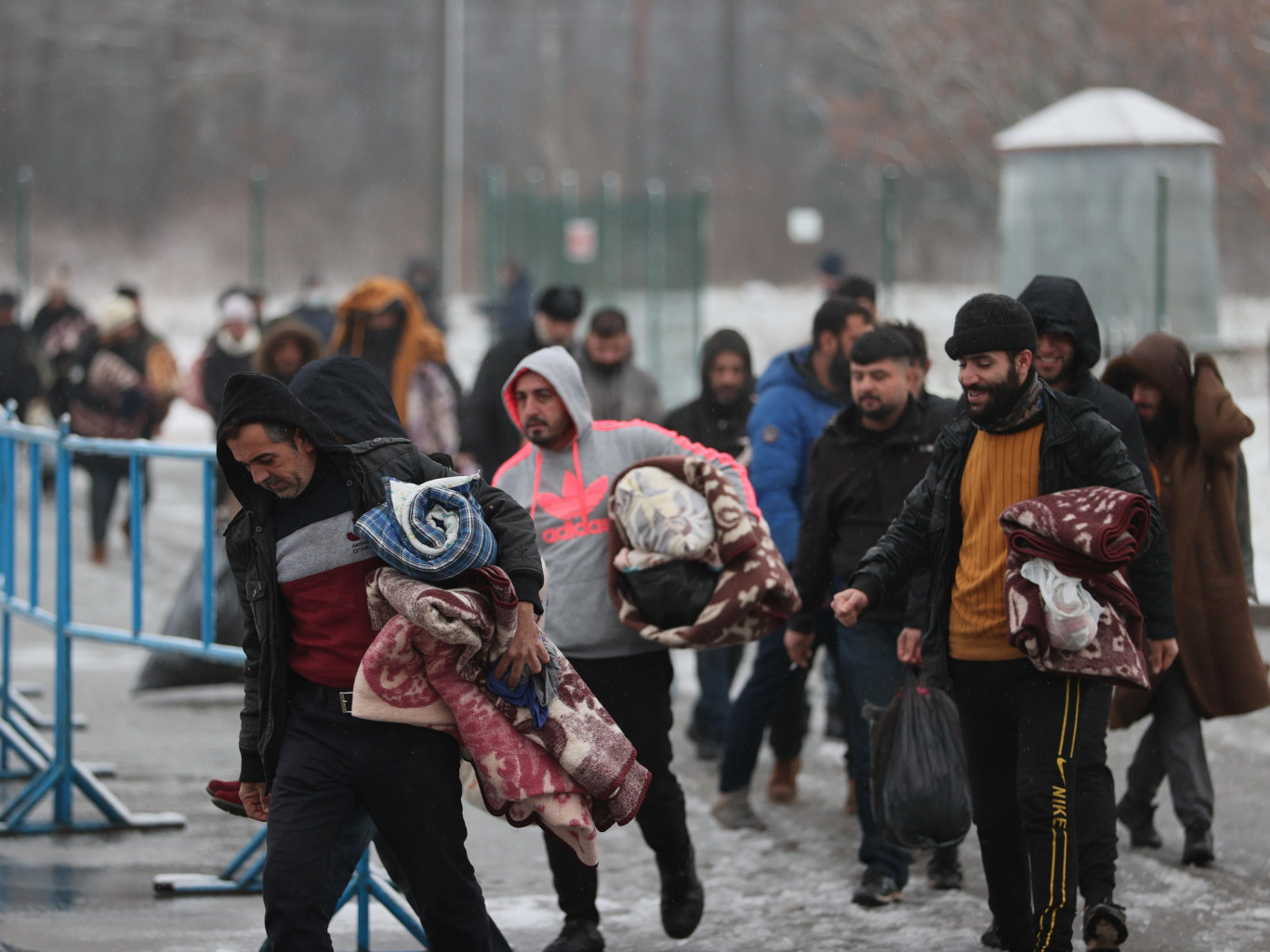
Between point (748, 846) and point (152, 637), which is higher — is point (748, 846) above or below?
below

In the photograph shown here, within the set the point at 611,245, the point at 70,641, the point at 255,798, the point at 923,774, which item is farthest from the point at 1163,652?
the point at 611,245

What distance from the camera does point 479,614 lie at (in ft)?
12.8

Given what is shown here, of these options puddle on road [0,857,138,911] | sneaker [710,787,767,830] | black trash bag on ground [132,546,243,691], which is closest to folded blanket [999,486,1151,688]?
sneaker [710,787,767,830]

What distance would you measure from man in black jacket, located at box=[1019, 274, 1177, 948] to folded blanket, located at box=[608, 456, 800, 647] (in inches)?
38.2

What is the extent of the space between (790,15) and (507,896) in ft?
130

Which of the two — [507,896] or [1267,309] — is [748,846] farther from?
[1267,309]

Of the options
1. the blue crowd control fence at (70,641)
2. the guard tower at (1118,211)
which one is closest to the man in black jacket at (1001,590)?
the blue crowd control fence at (70,641)

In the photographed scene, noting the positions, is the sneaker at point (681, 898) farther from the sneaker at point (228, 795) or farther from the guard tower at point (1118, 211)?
the guard tower at point (1118, 211)

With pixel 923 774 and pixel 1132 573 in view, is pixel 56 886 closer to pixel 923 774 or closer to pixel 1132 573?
pixel 923 774

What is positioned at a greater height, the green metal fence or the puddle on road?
the green metal fence

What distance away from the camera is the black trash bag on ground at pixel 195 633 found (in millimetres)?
7887

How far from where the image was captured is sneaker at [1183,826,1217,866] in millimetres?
5953

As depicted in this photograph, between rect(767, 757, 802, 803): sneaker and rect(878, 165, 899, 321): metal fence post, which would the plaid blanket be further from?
rect(878, 165, 899, 321): metal fence post

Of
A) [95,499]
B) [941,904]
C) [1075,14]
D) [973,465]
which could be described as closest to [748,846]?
[941,904]
